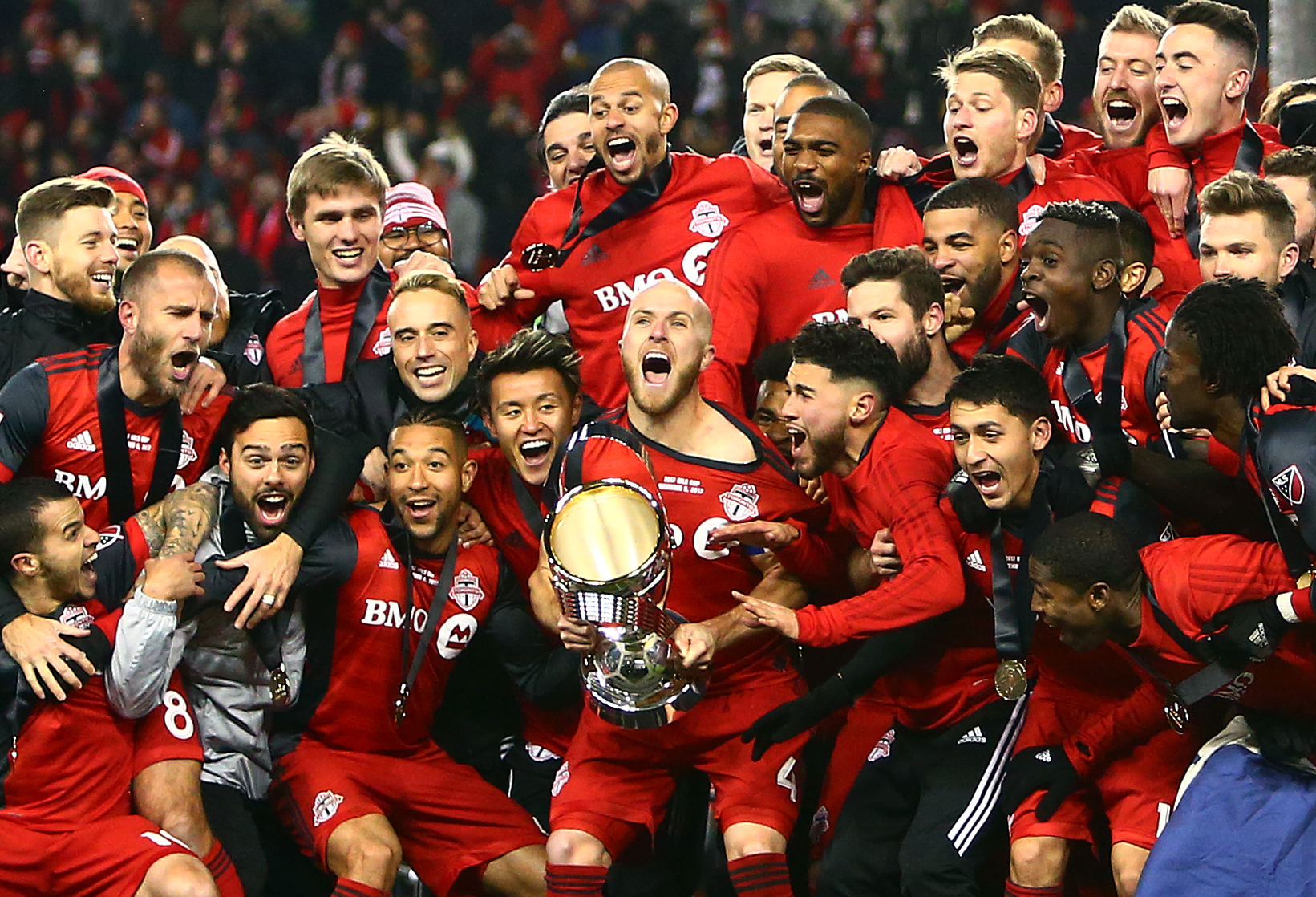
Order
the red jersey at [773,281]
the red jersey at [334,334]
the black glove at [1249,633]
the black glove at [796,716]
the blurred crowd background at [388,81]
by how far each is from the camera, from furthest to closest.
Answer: the blurred crowd background at [388,81] < the red jersey at [334,334] < the red jersey at [773,281] < the black glove at [796,716] < the black glove at [1249,633]

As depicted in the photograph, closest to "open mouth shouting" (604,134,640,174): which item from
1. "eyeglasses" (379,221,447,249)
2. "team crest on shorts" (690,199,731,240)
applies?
"team crest on shorts" (690,199,731,240)

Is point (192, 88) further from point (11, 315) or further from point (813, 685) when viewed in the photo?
point (813, 685)

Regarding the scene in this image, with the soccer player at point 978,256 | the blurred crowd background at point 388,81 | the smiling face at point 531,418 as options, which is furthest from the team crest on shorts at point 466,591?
the blurred crowd background at point 388,81

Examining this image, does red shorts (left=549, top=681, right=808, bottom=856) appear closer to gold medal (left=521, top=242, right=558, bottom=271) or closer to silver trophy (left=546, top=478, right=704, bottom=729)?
silver trophy (left=546, top=478, right=704, bottom=729)

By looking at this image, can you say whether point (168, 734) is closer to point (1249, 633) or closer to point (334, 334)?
point (334, 334)

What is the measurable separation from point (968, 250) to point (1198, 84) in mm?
1070

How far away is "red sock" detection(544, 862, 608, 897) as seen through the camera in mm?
4770

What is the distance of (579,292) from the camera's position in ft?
19.6

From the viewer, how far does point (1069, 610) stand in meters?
4.48

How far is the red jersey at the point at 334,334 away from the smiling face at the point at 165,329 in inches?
24.1

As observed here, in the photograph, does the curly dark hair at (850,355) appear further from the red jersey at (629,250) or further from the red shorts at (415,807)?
the red shorts at (415,807)

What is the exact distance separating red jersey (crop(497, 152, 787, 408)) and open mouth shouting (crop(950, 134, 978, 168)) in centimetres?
59

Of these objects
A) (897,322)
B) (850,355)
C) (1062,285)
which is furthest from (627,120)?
(1062,285)

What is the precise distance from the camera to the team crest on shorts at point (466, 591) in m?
5.27
